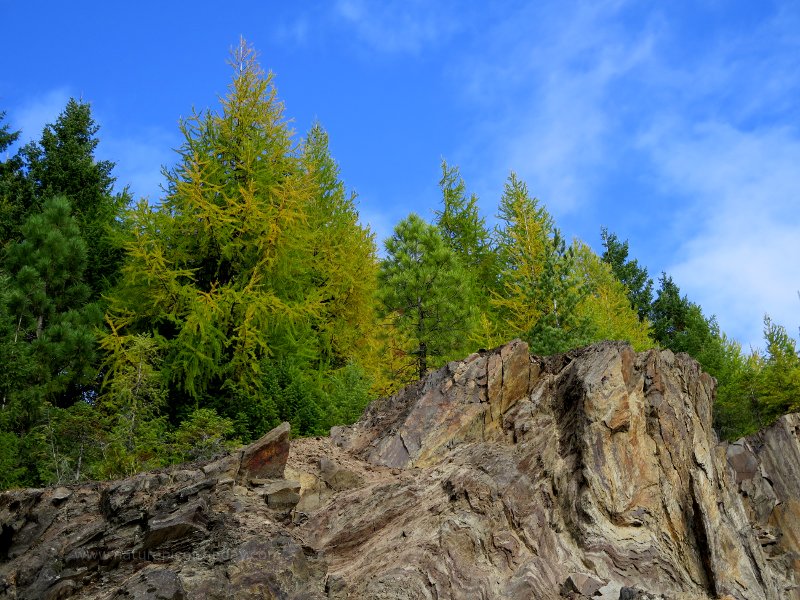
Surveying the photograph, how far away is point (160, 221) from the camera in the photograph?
19594 millimetres

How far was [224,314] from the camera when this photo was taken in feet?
61.0

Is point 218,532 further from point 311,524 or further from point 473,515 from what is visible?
point 473,515

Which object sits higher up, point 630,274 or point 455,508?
point 630,274

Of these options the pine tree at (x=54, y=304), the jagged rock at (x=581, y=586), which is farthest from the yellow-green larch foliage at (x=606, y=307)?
the pine tree at (x=54, y=304)

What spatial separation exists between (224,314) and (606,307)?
18993 millimetres

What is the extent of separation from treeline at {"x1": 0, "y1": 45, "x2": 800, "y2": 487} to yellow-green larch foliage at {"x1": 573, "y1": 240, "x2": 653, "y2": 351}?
2.04 feet

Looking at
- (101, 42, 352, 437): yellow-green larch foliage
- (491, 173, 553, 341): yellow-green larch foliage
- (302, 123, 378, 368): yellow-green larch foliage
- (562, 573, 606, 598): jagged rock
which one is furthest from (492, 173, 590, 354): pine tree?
(562, 573, 606, 598): jagged rock

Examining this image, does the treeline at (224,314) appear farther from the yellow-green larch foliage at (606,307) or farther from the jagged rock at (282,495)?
the jagged rock at (282,495)

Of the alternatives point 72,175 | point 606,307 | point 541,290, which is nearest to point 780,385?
point 606,307

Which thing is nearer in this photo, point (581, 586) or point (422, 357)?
point (581, 586)

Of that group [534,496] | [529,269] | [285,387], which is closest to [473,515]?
[534,496]

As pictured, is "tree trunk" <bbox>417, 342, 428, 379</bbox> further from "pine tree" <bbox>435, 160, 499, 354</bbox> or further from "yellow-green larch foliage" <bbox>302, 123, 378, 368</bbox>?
"pine tree" <bbox>435, 160, 499, 354</bbox>

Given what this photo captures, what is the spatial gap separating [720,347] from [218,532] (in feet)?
116

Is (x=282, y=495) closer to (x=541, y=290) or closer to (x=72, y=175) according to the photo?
(x=541, y=290)
